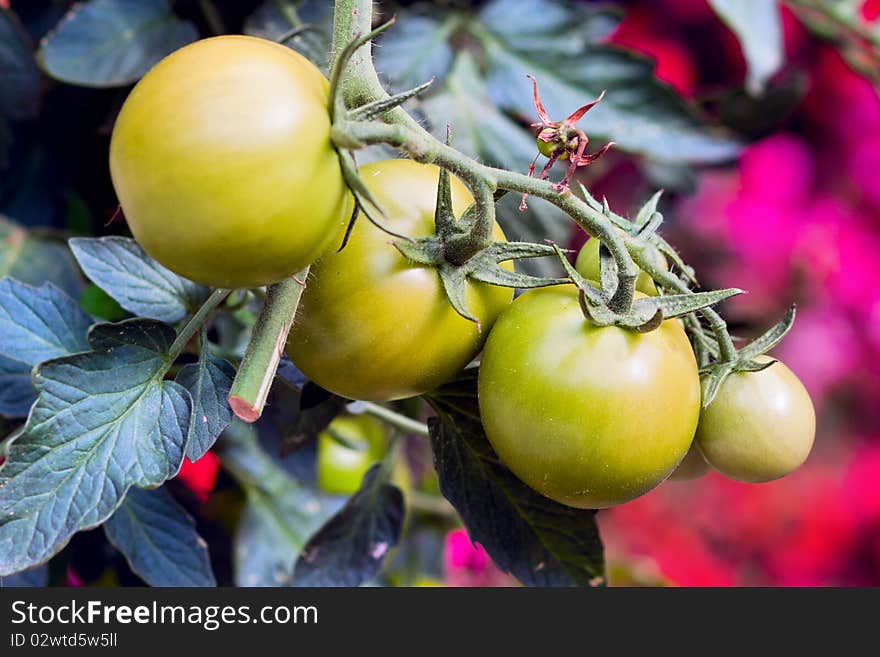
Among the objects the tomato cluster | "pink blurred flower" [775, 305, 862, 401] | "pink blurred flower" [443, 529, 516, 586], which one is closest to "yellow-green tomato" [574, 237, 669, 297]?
the tomato cluster

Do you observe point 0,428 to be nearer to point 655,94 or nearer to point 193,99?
point 193,99

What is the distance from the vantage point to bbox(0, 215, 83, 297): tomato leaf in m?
0.43

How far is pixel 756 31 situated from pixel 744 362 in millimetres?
280

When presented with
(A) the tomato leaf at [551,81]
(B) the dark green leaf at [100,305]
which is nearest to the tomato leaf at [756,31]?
(A) the tomato leaf at [551,81]

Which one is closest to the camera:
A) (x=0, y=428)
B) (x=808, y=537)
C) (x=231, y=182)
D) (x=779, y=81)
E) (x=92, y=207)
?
(x=231, y=182)

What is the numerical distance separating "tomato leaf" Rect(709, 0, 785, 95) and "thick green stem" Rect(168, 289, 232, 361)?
13.6 inches

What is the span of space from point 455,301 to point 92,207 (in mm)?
317

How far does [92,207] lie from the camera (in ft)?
1.65

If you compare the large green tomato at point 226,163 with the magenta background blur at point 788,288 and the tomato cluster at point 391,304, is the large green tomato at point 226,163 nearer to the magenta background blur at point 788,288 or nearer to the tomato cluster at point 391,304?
the tomato cluster at point 391,304

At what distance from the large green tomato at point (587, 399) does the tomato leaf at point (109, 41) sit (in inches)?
10.9

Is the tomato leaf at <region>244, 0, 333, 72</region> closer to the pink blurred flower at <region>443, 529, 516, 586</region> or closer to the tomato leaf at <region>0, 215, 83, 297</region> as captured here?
the tomato leaf at <region>0, 215, 83, 297</region>

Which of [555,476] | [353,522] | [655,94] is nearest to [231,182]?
[555,476]

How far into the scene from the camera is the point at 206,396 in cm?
28

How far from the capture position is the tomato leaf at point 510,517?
1.11 ft
